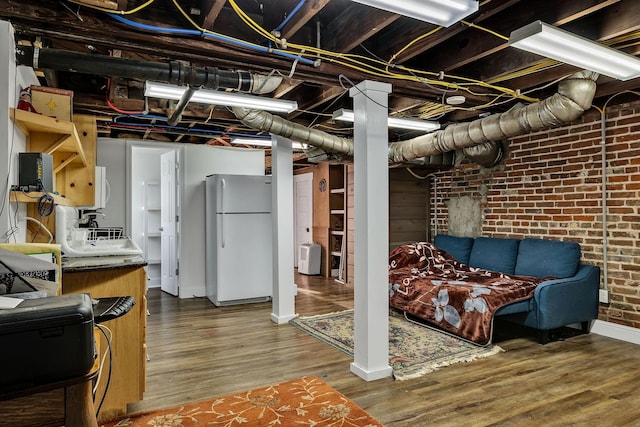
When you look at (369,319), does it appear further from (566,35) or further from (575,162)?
(575,162)

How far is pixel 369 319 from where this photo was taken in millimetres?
3000

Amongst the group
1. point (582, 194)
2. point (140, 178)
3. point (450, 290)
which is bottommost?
point (450, 290)

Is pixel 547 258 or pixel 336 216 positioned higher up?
pixel 336 216

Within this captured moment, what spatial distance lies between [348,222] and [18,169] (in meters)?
5.20

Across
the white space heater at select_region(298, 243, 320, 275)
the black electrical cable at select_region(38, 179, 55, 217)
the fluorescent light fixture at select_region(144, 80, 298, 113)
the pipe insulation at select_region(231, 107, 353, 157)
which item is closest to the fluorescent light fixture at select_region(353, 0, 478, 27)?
the fluorescent light fixture at select_region(144, 80, 298, 113)

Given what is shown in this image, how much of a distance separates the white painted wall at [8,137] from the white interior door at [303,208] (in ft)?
19.9

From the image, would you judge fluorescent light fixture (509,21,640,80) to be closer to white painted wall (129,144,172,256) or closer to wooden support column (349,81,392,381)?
wooden support column (349,81,392,381)

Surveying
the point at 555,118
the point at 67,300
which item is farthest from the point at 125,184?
the point at 555,118

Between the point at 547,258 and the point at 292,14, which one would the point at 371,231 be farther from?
the point at 547,258

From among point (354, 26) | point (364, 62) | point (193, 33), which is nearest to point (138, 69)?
point (193, 33)

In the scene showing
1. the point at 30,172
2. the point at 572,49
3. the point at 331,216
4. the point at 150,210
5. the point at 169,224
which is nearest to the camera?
the point at 30,172

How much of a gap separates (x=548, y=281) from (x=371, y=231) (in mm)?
2042

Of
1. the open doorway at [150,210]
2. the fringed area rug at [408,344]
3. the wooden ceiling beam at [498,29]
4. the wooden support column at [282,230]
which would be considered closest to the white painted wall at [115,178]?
the open doorway at [150,210]

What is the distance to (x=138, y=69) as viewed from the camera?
2471 mm
